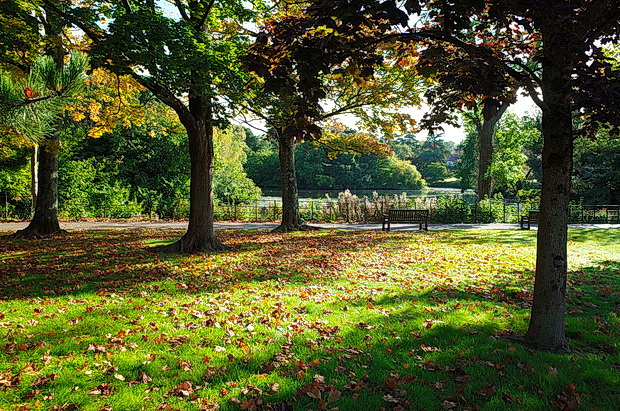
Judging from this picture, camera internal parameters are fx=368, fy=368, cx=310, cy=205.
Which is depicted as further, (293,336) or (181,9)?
(181,9)

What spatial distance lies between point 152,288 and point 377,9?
5900 millimetres

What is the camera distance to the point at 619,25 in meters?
4.16

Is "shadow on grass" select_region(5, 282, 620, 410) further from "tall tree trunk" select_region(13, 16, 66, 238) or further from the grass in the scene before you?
"tall tree trunk" select_region(13, 16, 66, 238)

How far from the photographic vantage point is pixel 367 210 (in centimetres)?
2183

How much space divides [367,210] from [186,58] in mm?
15533

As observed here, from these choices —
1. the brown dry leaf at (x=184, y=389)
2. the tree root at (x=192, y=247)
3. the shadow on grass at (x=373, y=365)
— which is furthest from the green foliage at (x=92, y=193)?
the brown dry leaf at (x=184, y=389)

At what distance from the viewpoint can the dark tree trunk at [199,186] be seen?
10.5 meters

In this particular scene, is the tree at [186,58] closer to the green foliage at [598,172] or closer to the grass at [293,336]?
the grass at [293,336]

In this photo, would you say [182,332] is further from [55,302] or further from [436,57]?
[436,57]

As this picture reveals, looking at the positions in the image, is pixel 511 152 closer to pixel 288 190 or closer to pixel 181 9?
pixel 288 190

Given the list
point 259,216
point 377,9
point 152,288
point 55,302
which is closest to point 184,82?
point 152,288

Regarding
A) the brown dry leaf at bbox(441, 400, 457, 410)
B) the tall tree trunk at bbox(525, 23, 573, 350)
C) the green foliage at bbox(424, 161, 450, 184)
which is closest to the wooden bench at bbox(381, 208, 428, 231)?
the tall tree trunk at bbox(525, 23, 573, 350)


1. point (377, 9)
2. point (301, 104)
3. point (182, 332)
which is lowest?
point (182, 332)

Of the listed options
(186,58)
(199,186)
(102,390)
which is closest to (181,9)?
(186,58)
